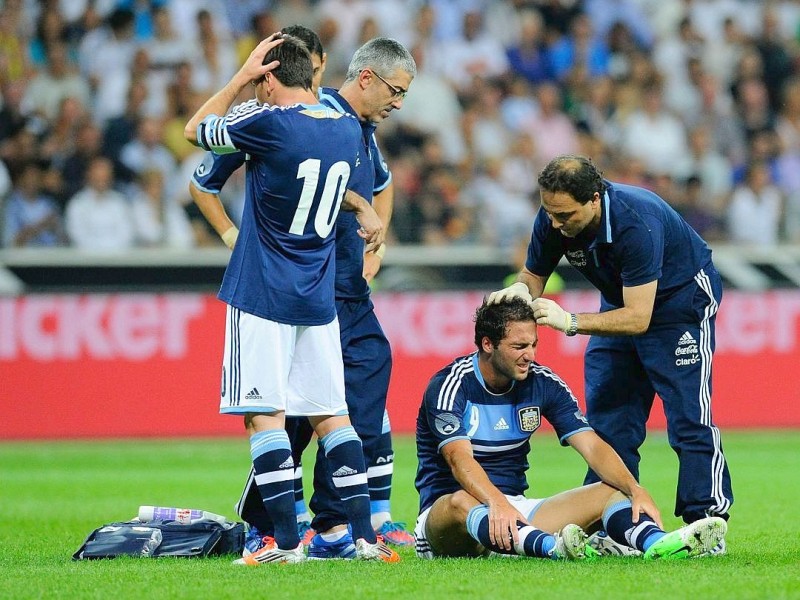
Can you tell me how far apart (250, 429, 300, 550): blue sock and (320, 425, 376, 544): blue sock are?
0.25 m

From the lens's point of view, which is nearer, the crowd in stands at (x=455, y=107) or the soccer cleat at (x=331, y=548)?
the soccer cleat at (x=331, y=548)

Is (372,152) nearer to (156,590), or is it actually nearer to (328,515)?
(328,515)

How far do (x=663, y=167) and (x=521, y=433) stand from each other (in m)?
11.2

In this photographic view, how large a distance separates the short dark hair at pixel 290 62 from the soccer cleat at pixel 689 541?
2669 mm

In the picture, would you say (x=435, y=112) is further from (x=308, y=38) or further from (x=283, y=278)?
(x=283, y=278)

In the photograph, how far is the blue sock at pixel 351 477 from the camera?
6.29 m

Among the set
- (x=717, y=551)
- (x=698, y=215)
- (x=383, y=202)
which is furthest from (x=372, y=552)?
(x=698, y=215)

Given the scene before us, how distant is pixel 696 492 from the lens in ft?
→ 21.4

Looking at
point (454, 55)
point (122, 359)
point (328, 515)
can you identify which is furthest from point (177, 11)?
point (328, 515)

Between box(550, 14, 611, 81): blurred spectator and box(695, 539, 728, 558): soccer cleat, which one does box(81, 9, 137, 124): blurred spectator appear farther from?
box(695, 539, 728, 558): soccer cleat

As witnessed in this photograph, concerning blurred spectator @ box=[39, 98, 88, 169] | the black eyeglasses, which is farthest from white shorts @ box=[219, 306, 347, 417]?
blurred spectator @ box=[39, 98, 88, 169]

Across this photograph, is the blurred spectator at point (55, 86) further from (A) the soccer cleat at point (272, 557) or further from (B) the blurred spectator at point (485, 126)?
(A) the soccer cleat at point (272, 557)

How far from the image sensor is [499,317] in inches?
247

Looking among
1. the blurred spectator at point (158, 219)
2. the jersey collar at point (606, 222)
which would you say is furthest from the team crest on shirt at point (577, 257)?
the blurred spectator at point (158, 219)
